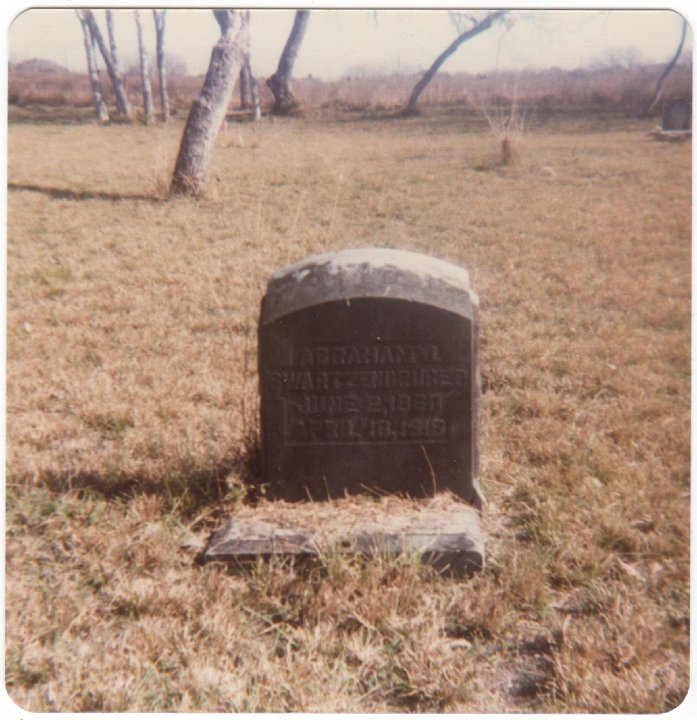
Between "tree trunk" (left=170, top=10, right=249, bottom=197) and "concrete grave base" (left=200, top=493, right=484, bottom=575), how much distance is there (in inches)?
293

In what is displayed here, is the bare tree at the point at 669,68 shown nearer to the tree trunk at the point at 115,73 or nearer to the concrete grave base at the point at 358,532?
the concrete grave base at the point at 358,532

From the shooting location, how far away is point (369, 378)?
2.80 m

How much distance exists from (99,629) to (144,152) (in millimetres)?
12389

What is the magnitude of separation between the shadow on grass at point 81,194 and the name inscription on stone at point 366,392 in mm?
7372

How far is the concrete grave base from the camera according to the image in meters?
2.61

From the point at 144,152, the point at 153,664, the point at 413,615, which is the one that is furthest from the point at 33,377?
the point at 144,152

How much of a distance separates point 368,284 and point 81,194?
8403mm

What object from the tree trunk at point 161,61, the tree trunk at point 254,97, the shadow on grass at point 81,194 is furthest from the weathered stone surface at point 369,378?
the tree trunk at point 161,61

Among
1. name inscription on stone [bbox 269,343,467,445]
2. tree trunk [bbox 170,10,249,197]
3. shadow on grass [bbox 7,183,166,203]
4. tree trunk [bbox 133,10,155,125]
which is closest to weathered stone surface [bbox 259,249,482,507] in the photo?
name inscription on stone [bbox 269,343,467,445]

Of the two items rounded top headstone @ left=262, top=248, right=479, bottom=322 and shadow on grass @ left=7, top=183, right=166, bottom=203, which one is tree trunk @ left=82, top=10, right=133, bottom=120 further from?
rounded top headstone @ left=262, top=248, right=479, bottom=322

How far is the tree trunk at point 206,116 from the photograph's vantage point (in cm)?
928

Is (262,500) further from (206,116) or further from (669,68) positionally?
(206,116)

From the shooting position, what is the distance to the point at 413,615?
95.0 inches

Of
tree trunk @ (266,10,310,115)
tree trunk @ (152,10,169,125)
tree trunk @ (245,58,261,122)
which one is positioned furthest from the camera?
tree trunk @ (152,10,169,125)
